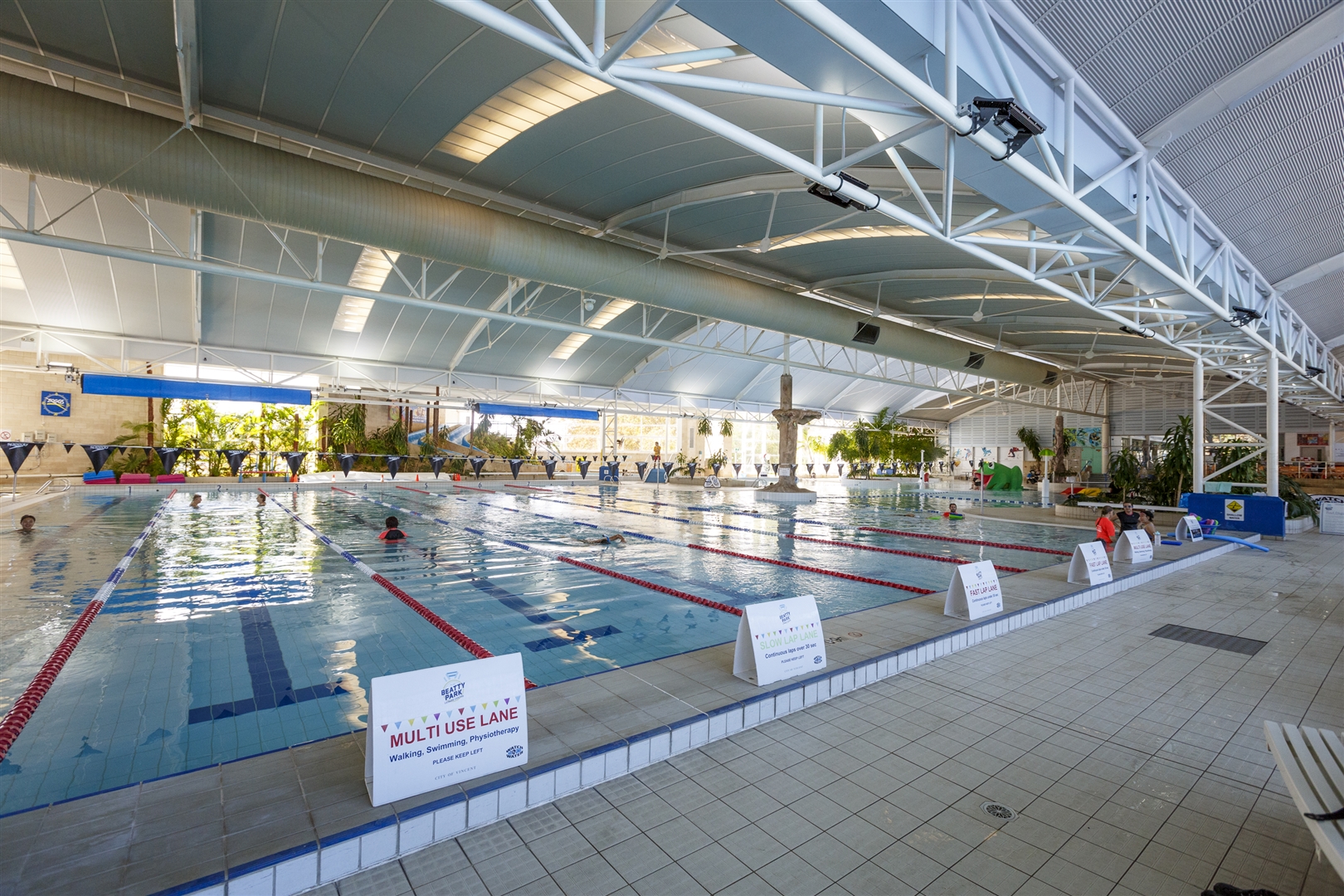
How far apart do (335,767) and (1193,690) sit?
4.66 meters

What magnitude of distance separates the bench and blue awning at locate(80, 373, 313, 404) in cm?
1874

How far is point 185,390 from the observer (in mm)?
15172

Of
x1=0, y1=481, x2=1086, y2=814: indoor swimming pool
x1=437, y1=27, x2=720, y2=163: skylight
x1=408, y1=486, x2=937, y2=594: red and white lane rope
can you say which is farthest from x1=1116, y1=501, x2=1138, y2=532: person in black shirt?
x1=437, y1=27, x2=720, y2=163: skylight

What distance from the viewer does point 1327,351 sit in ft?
46.0

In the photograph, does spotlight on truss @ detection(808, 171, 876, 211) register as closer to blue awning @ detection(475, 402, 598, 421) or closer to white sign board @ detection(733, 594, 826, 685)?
white sign board @ detection(733, 594, 826, 685)

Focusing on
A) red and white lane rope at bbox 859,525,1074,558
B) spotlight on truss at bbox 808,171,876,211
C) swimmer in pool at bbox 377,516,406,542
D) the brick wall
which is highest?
spotlight on truss at bbox 808,171,876,211

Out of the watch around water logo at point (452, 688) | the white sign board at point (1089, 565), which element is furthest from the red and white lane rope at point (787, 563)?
the watch around water logo at point (452, 688)

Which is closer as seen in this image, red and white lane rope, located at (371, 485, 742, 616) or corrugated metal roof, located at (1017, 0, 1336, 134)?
corrugated metal roof, located at (1017, 0, 1336, 134)

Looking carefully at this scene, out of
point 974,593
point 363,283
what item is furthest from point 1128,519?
point 363,283

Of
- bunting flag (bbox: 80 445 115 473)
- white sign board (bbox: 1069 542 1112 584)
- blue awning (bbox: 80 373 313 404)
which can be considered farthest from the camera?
bunting flag (bbox: 80 445 115 473)

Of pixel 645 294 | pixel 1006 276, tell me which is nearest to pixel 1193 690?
pixel 645 294

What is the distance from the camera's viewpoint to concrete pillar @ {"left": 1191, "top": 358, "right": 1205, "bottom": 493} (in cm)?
1188

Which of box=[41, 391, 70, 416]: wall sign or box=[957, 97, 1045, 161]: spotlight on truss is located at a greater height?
box=[957, 97, 1045, 161]: spotlight on truss

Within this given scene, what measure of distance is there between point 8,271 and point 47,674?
14559 millimetres
